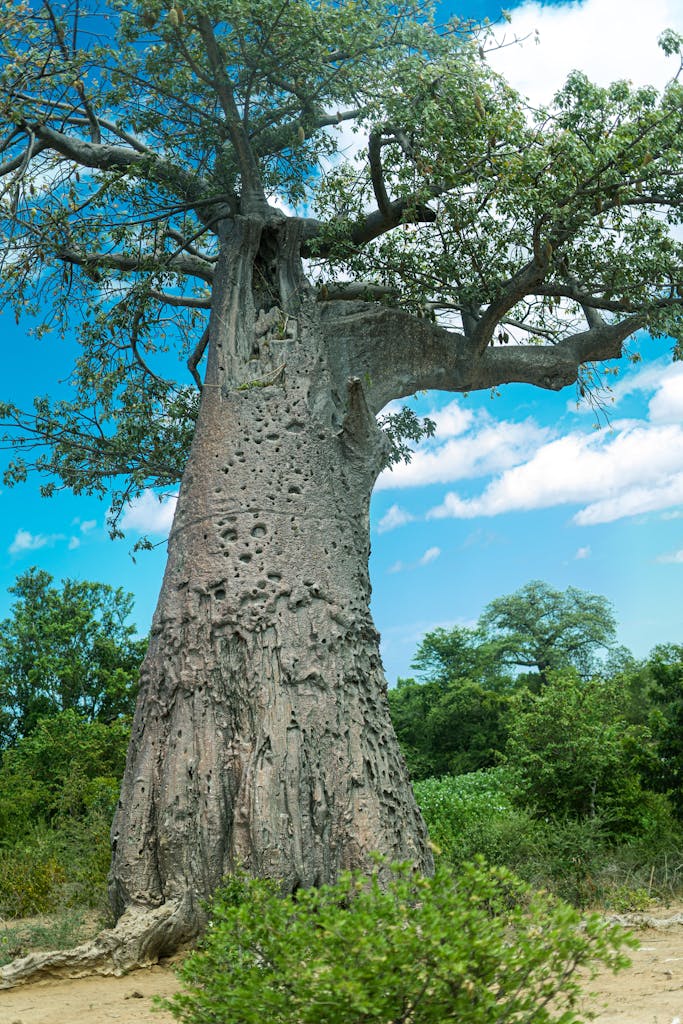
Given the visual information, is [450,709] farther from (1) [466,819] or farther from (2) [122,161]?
(2) [122,161]

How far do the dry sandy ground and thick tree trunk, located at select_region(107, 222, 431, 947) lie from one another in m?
0.60

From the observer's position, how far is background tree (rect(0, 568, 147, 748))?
20438mm

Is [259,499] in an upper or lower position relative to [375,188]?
lower

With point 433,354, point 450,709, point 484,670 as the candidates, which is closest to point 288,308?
point 433,354

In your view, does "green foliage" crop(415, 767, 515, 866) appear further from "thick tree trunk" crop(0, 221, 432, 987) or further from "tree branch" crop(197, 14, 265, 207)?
"tree branch" crop(197, 14, 265, 207)

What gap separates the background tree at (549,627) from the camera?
26.3 m

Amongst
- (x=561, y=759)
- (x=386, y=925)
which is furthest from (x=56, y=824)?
(x=386, y=925)

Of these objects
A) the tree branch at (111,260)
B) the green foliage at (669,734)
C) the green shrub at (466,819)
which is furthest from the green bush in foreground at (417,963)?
the tree branch at (111,260)

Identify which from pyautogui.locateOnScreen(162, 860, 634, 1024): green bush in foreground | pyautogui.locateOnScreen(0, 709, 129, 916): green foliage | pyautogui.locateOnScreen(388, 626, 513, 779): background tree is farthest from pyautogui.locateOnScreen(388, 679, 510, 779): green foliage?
pyautogui.locateOnScreen(162, 860, 634, 1024): green bush in foreground

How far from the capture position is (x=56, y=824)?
42.5ft

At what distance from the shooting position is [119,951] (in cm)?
623

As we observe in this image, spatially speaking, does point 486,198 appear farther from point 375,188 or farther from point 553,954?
point 553,954

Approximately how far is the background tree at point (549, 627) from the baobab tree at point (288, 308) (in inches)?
617

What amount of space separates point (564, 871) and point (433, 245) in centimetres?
633
